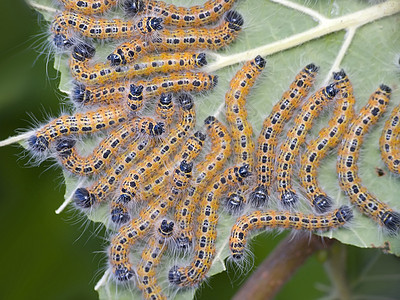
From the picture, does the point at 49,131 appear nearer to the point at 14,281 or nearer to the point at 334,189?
the point at 14,281

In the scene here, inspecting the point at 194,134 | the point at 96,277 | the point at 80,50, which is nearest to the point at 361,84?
the point at 194,134

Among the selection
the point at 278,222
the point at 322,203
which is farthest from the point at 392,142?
the point at 278,222

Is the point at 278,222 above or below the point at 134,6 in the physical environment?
below

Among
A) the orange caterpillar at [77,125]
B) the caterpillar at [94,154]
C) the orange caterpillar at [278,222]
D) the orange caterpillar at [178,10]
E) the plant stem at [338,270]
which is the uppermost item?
the orange caterpillar at [178,10]

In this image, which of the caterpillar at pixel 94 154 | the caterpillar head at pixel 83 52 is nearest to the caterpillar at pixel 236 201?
the caterpillar at pixel 94 154

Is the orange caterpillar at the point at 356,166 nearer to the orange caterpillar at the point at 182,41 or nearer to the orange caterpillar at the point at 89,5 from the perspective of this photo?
the orange caterpillar at the point at 182,41

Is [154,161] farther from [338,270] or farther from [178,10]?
[338,270]
